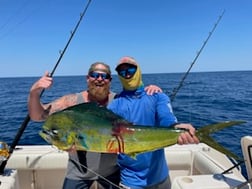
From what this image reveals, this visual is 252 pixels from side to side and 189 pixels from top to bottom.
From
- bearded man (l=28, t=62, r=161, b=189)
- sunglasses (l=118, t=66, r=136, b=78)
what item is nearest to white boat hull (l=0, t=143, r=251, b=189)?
bearded man (l=28, t=62, r=161, b=189)

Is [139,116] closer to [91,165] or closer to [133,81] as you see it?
[133,81]

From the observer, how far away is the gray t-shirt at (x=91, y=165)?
8.27 feet

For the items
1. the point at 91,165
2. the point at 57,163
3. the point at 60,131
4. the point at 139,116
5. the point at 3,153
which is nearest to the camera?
the point at 60,131

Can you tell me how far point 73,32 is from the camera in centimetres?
449

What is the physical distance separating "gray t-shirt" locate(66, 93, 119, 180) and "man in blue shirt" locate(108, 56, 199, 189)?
9.2 inches

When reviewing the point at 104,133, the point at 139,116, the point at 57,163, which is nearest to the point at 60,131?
the point at 104,133

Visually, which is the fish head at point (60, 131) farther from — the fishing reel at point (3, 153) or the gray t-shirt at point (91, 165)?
the fishing reel at point (3, 153)

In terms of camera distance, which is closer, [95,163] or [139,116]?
[139,116]

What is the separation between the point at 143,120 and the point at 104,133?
25.6 inches

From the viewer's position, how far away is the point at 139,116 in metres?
2.28

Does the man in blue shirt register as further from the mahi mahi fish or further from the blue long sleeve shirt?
the mahi mahi fish

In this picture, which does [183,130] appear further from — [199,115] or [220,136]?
[199,115]

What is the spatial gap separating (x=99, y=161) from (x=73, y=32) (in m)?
2.60

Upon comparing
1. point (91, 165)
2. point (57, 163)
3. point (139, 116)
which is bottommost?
point (57, 163)
